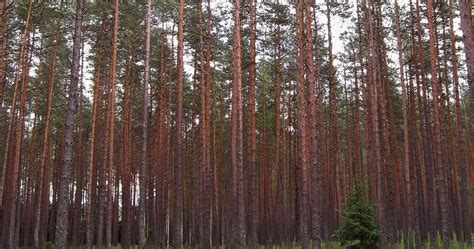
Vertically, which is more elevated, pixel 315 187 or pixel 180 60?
pixel 180 60

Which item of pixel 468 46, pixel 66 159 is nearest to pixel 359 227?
pixel 468 46

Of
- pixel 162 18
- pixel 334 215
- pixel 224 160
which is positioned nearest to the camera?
pixel 162 18

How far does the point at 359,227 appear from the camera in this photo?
36.6 feet

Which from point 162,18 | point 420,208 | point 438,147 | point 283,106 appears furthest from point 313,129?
point 283,106

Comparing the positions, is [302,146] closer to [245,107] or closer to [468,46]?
[468,46]

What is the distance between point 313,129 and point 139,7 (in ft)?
37.7

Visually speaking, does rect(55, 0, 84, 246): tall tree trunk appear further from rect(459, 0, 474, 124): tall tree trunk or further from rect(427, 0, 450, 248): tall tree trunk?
rect(427, 0, 450, 248): tall tree trunk

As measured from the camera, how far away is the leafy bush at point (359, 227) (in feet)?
36.6

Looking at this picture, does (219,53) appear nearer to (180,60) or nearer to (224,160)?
(180,60)

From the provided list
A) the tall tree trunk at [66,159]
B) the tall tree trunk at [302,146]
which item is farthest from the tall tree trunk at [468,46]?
the tall tree trunk at [66,159]

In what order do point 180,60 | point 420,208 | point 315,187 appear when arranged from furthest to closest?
point 420,208, point 180,60, point 315,187

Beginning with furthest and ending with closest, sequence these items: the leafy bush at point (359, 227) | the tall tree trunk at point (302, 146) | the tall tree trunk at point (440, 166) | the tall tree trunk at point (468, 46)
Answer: the tall tree trunk at point (302, 146), the tall tree trunk at point (440, 166), the leafy bush at point (359, 227), the tall tree trunk at point (468, 46)

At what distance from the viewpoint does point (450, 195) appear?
2130 centimetres

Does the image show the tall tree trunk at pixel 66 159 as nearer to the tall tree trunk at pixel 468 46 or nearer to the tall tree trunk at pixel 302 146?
the tall tree trunk at pixel 302 146
